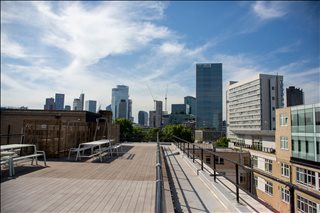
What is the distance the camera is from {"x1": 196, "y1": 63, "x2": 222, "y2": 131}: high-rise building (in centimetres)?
11262

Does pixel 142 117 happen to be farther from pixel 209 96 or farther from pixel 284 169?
pixel 284 169

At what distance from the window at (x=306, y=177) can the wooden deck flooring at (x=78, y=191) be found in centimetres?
2414

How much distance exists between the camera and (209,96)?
120000mm

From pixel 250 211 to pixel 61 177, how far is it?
3.74 meters

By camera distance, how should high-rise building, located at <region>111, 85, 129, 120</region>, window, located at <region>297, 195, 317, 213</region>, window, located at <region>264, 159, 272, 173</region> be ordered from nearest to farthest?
1. window, located at <region>297, 195, 317, 213</region>
2. window, located at <region>264, 159, 272, 173</region>
3. high-rise building, located at <region>111, 85, 129, 120</region>

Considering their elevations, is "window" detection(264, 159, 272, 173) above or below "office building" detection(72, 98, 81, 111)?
below

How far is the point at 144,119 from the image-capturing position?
342 feet

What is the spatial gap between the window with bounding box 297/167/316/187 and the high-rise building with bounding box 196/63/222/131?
83094mm

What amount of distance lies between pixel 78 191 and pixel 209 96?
119m

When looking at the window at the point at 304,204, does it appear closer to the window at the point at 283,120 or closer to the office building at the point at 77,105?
the office building at the point at 77,105

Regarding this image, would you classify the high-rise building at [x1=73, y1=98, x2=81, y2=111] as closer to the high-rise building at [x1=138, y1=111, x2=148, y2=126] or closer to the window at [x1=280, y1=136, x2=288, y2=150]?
the window at [x1=280, y1=136, x2=288, y2=150]

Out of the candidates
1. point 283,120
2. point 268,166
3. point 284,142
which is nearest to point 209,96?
point 268,166

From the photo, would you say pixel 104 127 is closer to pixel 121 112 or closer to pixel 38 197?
pixel 38 197

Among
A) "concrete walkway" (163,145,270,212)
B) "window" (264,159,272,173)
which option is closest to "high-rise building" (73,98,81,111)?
"concrete walkway" (163,145,270,212)
